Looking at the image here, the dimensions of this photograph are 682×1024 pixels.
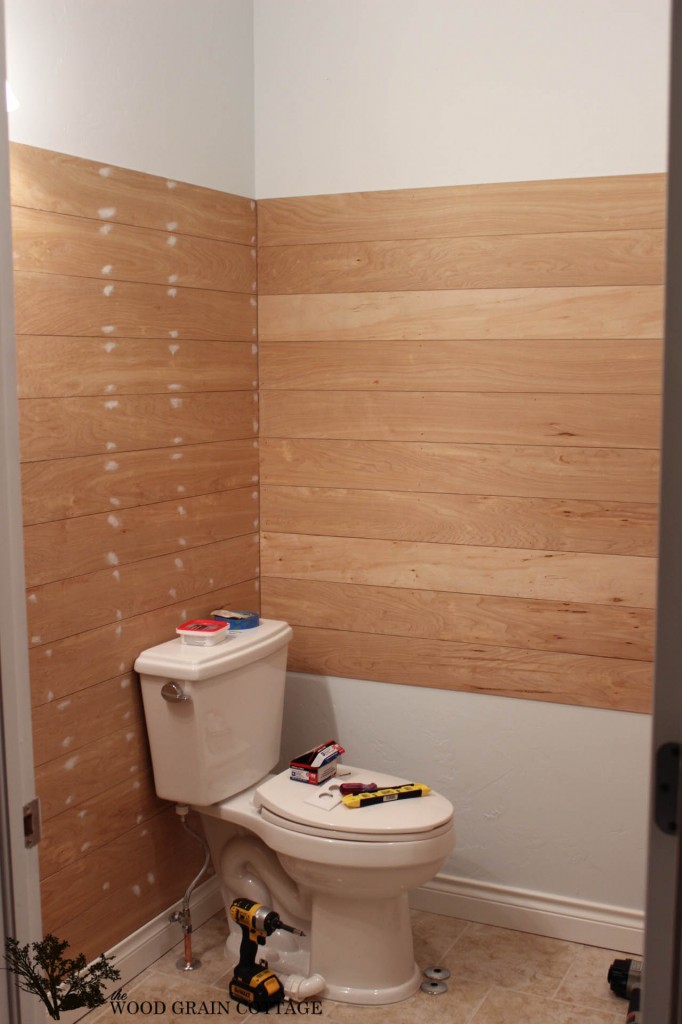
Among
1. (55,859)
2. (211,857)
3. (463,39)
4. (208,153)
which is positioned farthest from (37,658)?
(463,39)

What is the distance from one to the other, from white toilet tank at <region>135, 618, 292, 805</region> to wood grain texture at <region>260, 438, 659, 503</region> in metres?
0.53

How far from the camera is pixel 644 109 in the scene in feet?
8.01

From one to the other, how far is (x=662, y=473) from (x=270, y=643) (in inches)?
72.9

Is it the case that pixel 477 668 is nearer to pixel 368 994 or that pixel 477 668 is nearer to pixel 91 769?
pixel 368 994

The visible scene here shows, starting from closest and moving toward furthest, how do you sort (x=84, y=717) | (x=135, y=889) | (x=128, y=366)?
(x=84, y=717), (x=128, y=366), (x=135, y=889)

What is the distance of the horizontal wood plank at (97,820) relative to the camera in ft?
7.23

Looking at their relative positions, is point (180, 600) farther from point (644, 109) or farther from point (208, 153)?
point (644, 109)

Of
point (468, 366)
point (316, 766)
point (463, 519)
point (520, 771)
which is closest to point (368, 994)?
point (316, 766)

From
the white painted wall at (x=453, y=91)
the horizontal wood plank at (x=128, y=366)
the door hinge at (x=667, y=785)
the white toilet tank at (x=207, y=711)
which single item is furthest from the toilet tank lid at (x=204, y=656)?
the door hinge at (x=667, y=785)

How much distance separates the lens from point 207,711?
245 cm

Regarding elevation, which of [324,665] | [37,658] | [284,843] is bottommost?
[284,843]

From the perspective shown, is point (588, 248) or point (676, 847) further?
point (588, 248)

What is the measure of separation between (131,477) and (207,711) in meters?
0.60

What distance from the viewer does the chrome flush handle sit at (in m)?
2.41
